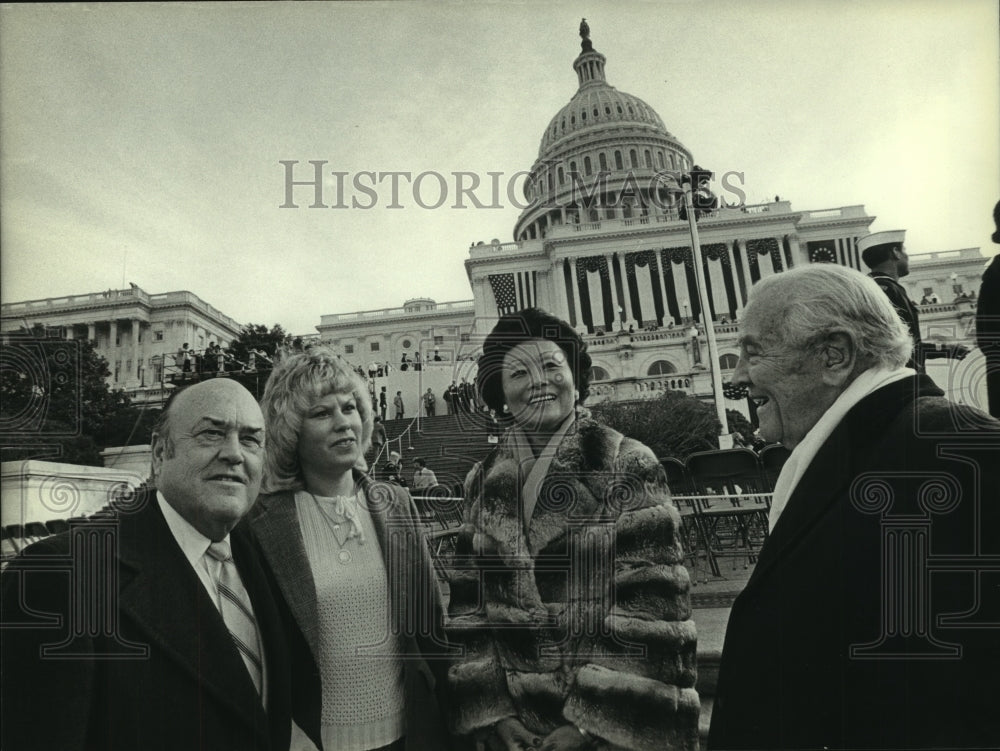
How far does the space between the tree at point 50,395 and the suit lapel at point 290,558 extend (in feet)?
4.39

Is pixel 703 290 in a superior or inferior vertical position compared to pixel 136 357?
superior

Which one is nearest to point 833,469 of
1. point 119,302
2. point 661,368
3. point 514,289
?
point 661,368

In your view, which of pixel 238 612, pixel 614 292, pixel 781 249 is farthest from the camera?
pixel 614 292

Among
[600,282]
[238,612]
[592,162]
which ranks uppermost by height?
[592,162]

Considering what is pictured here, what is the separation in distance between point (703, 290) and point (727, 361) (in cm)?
47

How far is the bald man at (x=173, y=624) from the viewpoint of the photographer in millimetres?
2408

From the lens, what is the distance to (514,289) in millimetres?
3916

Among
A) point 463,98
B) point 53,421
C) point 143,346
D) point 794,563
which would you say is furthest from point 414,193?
point 794,563

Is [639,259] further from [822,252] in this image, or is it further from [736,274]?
[822,252]

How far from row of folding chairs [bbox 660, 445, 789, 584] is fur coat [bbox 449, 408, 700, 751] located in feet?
3.48

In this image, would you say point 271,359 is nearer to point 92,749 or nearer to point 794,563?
point 92,749

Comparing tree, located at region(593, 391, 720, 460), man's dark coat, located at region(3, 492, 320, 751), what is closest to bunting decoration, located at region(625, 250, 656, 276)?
tree, located at region(593, 391, 720, 460)

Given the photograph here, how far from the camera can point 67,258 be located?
3775 mm

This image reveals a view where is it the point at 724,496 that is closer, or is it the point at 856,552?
the point at 856,552
